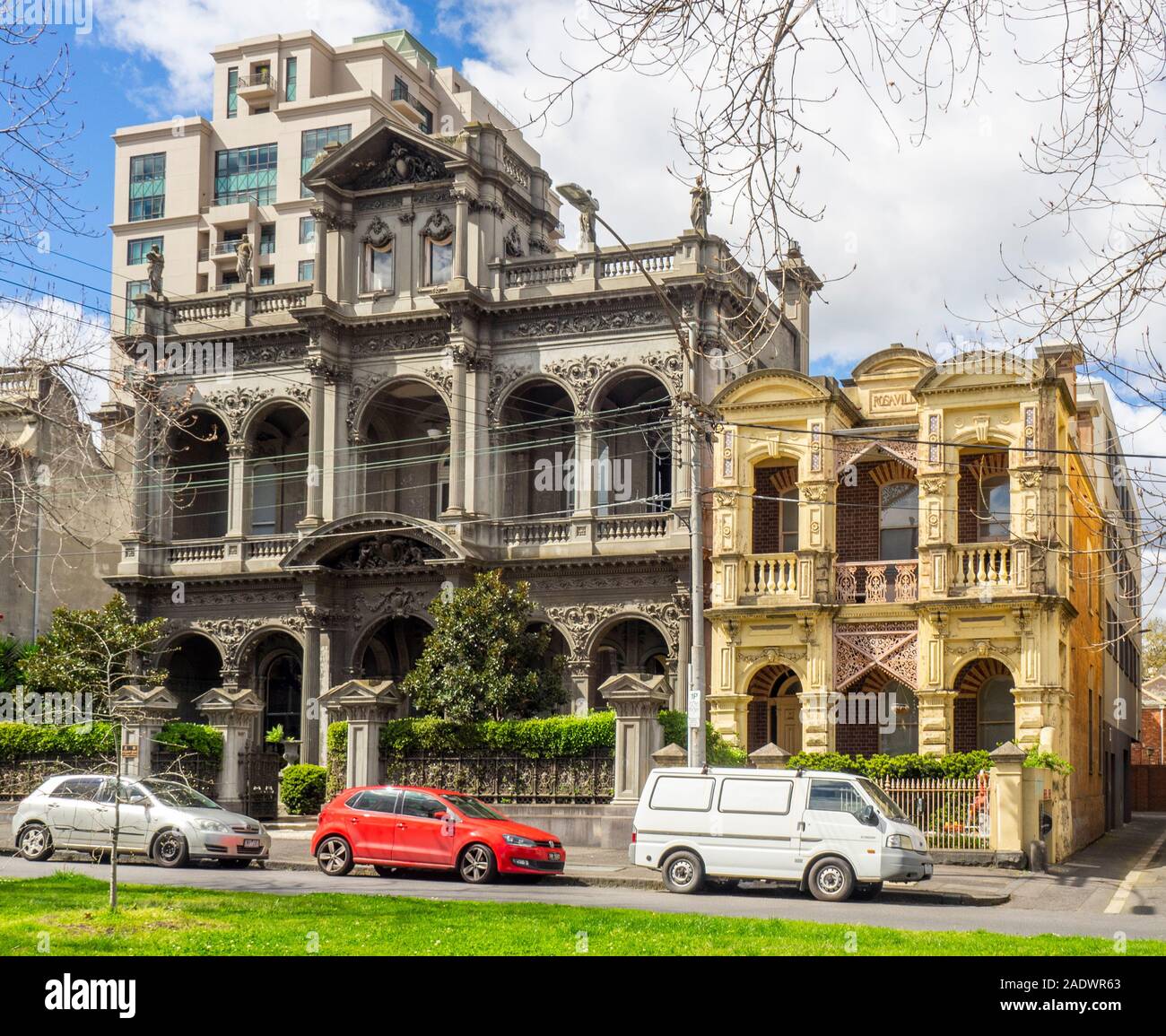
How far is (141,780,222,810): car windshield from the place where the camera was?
2383cm

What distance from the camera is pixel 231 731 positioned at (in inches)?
1254

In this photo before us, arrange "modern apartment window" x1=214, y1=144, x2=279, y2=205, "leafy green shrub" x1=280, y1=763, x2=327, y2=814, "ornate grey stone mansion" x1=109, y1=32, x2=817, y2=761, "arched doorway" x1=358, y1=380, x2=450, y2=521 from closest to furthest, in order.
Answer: "leafy green shrub" x1=280, y1=763, x2=327, y2=814 → "ornate grey stone mansion" x1=109, y1=32, x2=817, y2=761 → "arched doorway" x1=358, y1=380, x2=450, y2=521 → "modern apartment window" x1=214, y1=144, x2=279, y2=205

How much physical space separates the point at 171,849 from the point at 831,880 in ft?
32.7

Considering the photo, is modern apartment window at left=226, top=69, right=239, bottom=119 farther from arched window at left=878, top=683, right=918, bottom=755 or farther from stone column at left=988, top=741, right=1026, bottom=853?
stone column at left=988, top=741, right=1026, bottom=853

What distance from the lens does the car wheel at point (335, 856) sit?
22734 mm

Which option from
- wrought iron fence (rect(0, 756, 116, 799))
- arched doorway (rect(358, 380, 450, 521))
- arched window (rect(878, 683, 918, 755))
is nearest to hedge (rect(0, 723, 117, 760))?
wrought iron fence (rect(0, 756, 116, 799))

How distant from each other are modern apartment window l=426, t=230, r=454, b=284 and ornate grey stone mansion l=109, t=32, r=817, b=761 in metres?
0.05

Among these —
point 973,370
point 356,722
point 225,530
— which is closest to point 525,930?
point 356,722

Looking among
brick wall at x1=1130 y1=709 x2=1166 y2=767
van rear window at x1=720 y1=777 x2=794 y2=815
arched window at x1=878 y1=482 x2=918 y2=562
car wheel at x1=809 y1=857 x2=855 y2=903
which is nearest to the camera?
car wheel at x1=809 y1=857 x2=855 y2=903

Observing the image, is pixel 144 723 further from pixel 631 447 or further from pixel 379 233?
pixel 379 233

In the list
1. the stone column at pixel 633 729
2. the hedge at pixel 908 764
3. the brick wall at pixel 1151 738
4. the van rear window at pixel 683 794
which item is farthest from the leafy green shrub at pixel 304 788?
the brick wall at pixel 1151 738

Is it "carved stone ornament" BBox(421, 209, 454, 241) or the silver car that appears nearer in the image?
the silver car

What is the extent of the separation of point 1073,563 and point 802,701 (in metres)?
7.12

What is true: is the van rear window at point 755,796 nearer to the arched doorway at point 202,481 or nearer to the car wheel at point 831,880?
the car wheel at point 831,880
